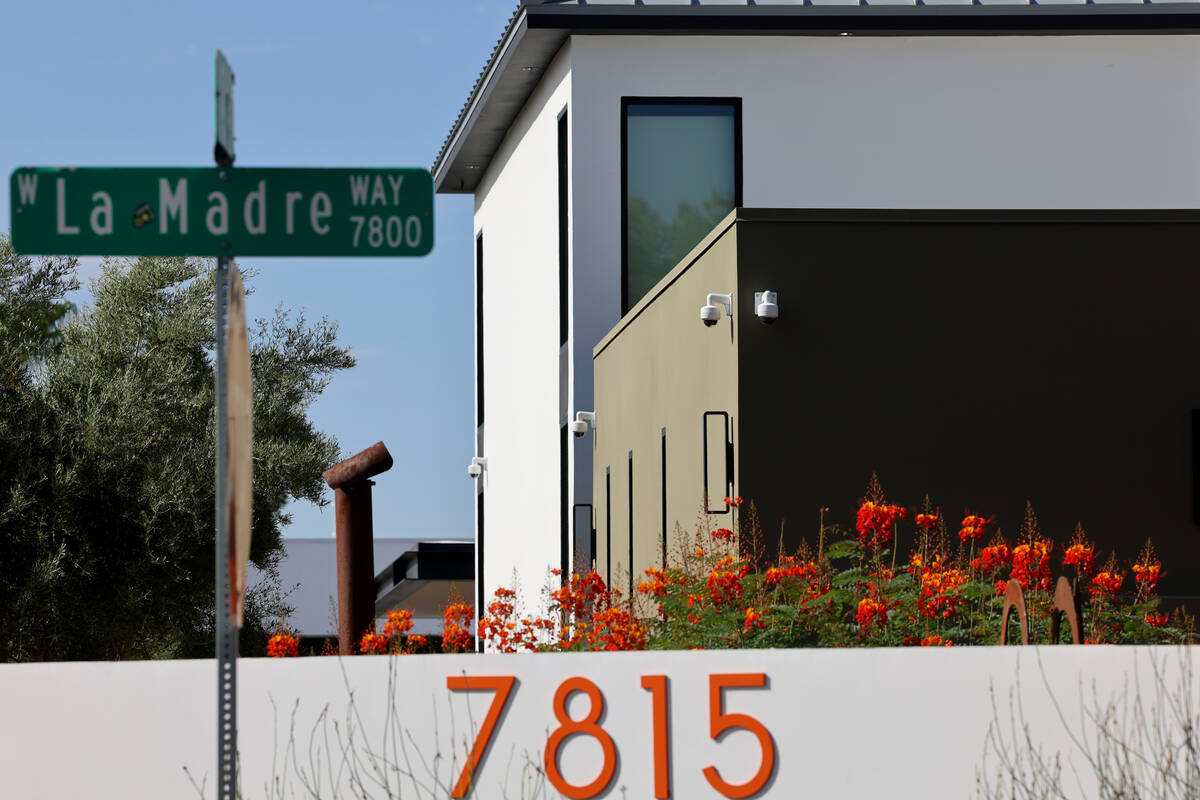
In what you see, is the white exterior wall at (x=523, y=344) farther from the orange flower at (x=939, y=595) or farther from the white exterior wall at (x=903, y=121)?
the orange flower at (x=939, y=595)

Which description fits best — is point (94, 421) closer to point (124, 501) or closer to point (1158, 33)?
point (124, 501)

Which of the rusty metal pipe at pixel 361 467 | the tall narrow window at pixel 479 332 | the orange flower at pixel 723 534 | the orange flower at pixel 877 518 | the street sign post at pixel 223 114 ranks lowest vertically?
the orange flower at pixel 723 534

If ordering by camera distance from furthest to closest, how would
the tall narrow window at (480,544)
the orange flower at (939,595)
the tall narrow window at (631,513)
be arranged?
the tall narrow window at (480,544)
the tall narrow window at (631,513)
the orange flower at (939,595)

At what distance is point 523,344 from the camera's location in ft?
73.9

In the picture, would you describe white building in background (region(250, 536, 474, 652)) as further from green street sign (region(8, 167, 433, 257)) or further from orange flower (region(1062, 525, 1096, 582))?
green street sign (region(8, 167, 433, 257))

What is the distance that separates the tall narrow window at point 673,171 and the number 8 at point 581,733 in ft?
37.3

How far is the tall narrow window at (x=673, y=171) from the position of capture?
59.5ft

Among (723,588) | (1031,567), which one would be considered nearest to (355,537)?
(723,588)

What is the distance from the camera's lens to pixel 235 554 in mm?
4695

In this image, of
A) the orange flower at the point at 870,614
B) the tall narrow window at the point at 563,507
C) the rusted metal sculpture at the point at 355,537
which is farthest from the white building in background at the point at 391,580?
the orange flower at the point at 870,614

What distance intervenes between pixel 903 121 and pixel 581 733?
504 inches

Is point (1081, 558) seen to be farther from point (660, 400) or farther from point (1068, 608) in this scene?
point (660, 400)

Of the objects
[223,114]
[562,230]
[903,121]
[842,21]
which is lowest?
[223,114]

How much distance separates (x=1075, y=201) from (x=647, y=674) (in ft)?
42.9
